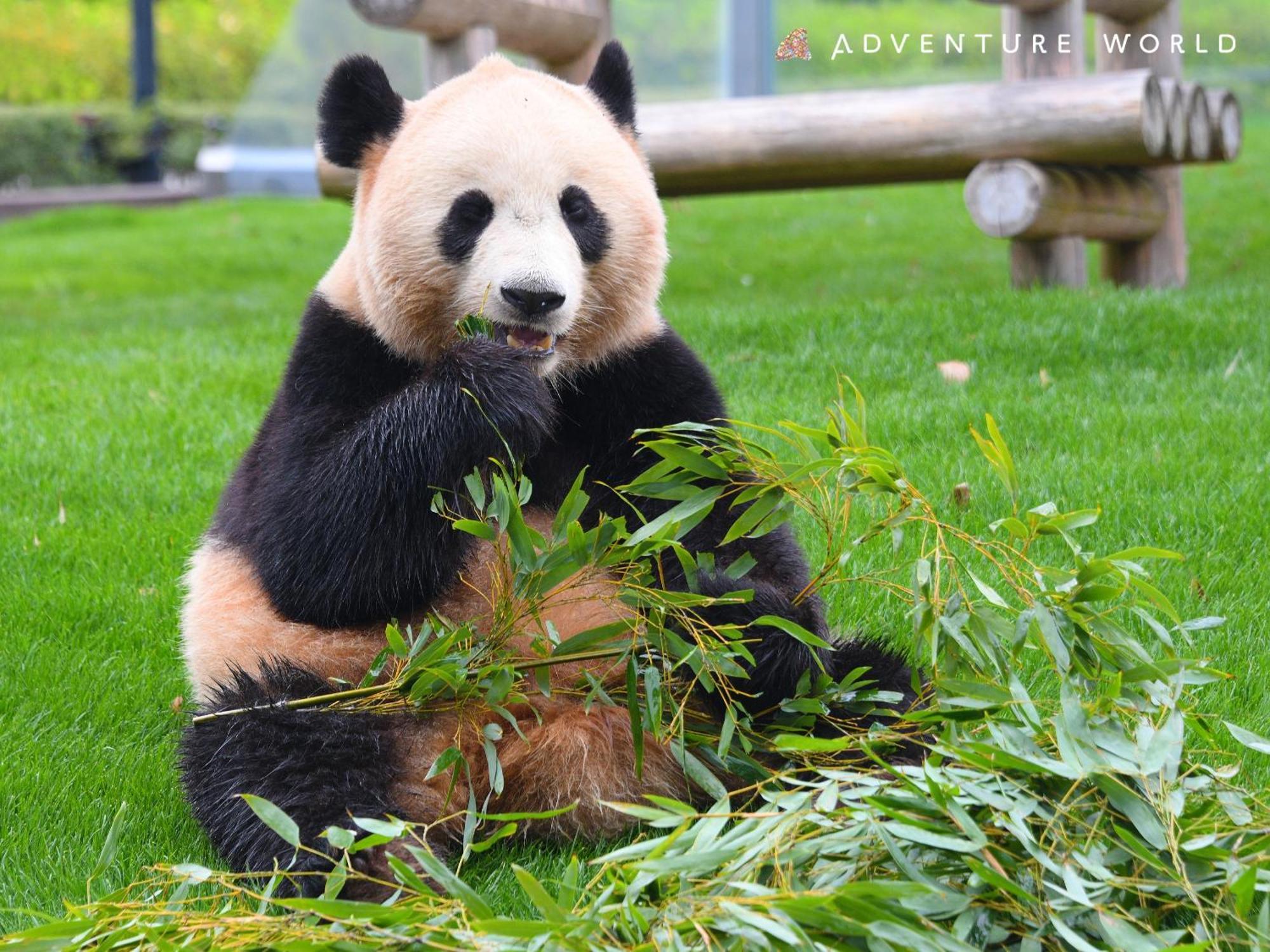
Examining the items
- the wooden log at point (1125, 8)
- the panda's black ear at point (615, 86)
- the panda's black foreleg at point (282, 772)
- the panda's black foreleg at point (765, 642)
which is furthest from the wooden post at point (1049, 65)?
the panda's black foreleg at point (282, 772)

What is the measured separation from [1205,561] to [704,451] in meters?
1.60

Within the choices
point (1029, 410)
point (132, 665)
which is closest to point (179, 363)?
point (132, 665)

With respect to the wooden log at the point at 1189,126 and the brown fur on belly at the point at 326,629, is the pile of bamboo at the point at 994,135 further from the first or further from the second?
the brown fur on belly at the point at 326,629

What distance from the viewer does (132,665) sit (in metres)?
3.31

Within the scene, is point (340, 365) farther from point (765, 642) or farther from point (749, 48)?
point (749, 48)

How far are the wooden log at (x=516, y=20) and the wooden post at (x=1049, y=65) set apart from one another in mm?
2047

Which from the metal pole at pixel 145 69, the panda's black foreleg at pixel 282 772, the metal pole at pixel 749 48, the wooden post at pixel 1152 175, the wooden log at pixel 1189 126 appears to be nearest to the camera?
the panda's black foreleg at pixel 282 772

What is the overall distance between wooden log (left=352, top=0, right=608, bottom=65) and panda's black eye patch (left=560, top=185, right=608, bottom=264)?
3644 mm

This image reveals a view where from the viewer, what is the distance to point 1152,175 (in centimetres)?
710

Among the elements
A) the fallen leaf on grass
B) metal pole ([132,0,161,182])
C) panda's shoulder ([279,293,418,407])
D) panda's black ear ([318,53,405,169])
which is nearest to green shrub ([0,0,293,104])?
metal pole ([132,0,161,182])

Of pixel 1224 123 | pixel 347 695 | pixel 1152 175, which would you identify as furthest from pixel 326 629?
pixel 1152 175

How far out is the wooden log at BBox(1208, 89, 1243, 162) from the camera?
6.53 meters

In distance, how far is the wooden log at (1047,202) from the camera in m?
6.08

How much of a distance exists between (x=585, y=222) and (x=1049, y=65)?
4.73 m
